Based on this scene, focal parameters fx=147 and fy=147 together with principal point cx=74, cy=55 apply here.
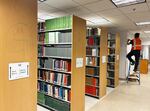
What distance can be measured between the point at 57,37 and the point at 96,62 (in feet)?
5.77

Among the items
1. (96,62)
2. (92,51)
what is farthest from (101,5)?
(96,62)

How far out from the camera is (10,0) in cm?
191

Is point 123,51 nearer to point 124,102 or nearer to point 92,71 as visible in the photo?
point 92,71

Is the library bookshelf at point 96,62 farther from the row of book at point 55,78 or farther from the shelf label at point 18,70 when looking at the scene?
the shelf label at point 18,70

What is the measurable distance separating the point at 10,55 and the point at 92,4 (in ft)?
7.37

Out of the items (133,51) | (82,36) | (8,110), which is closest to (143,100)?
(133,51)

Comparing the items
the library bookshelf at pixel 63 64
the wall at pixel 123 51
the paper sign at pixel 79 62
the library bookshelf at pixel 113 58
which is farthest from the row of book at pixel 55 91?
the wall at pixel 123 51

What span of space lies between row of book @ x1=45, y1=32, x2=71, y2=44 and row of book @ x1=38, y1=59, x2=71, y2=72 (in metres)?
0.47

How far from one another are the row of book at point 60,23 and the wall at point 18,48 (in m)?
1.13

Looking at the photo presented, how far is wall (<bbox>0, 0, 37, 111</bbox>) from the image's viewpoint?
6.20 ft

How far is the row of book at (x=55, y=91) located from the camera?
3346 millimetres

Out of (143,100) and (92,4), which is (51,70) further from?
(143,100)

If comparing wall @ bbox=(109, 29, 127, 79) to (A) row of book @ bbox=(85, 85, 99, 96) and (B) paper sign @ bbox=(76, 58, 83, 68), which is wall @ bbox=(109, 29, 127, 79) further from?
(B) paper sign @ bbox=(76, 58, 83, 68)

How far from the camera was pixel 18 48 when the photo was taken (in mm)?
2041
